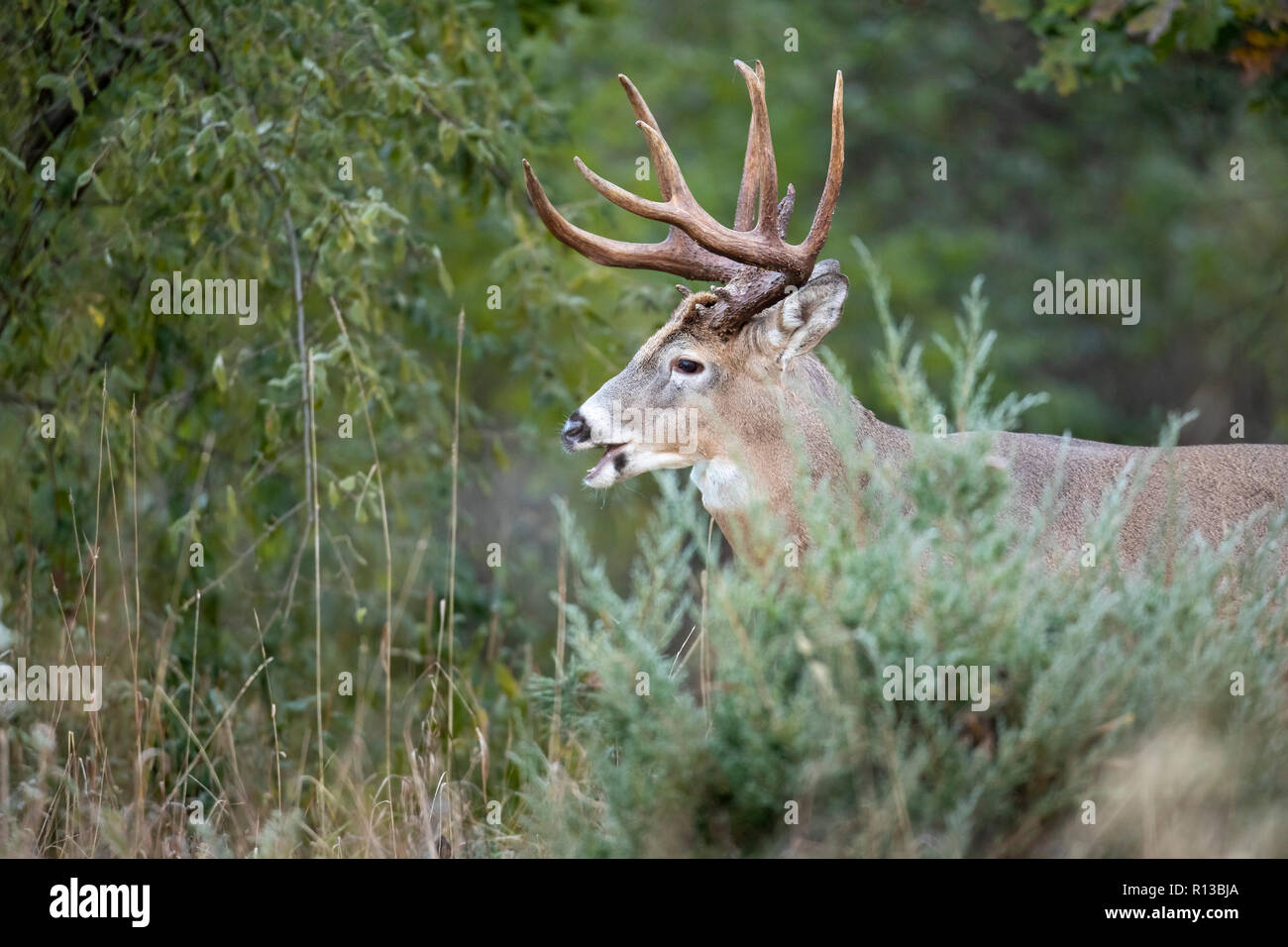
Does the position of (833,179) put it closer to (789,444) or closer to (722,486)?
(789,444)

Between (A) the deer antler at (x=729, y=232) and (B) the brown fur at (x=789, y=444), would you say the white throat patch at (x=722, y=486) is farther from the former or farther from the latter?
(A) the deer antler at (x=729, y=232)

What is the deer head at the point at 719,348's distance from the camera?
602 cm

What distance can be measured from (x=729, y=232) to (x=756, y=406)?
2.40 feet

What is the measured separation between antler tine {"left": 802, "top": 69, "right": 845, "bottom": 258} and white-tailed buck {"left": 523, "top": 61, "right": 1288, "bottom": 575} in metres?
0.02

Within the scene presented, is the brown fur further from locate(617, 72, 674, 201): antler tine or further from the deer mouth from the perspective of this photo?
locate(617, 72, 674, 201): antler tine

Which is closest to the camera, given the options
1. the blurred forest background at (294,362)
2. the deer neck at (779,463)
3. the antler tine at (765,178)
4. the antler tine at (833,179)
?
the antler tine at (833,179)

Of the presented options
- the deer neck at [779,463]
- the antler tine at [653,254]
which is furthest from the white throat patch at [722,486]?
the antler tine at [653,254]

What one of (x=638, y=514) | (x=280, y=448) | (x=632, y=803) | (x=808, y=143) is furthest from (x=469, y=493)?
(x=632, y=803)

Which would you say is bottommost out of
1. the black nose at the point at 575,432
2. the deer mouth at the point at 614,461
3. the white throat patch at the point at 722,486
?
the white throat patch at the point at 722,486

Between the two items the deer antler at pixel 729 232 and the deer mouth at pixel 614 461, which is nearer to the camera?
the deer antler at pixel 729 232

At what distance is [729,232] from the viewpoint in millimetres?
5996

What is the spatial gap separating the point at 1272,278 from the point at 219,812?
10519 mm

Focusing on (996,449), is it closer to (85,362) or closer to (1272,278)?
(85,362)

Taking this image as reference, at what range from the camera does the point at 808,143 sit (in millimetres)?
14414
